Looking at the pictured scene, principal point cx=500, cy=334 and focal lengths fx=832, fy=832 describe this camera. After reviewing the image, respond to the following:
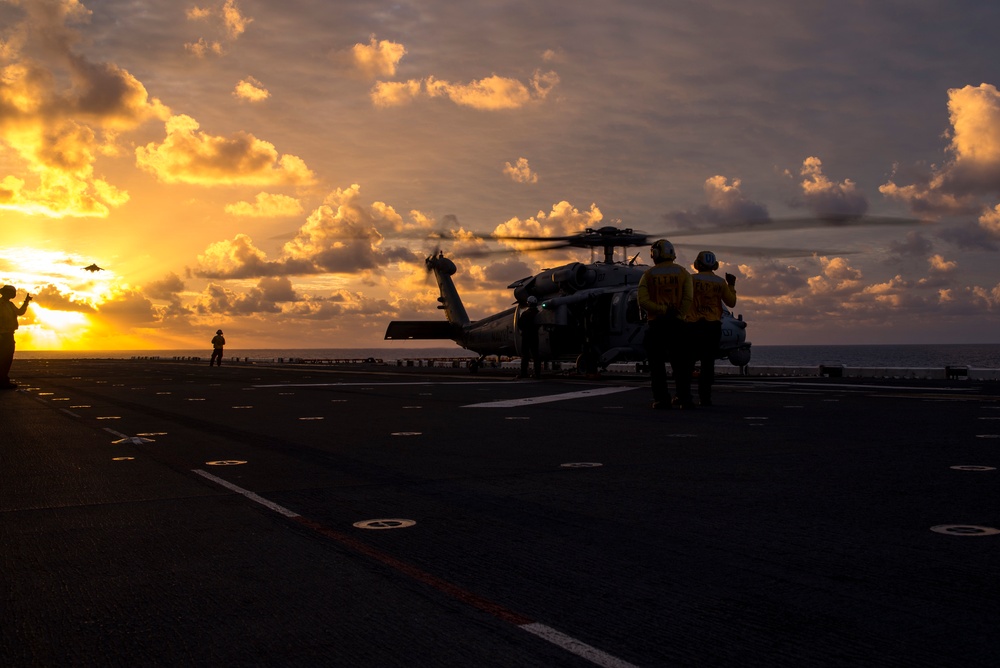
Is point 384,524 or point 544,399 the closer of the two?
point 384,524

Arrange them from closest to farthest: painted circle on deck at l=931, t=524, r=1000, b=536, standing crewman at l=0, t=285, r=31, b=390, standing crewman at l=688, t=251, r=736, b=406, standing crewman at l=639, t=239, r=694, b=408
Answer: painted circle on deck at l=931, t=524, r=1000, b=536
standing crewman at l=639, t=239, r=694, b=408
standing crewman at l=688, t=251, r=736, b=406
standing crewman at l=0, t=285, r=31, b=390

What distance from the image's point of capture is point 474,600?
3.30 meters

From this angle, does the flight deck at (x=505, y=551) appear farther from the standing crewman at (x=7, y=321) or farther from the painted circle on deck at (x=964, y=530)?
the standing crewman at (x=7, y=321)

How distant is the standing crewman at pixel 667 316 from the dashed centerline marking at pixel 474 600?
29.9 feet

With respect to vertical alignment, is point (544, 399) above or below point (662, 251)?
below

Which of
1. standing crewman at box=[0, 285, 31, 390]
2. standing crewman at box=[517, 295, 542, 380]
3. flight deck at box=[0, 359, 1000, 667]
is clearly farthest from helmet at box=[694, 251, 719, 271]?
standing crewman at box=[0, 285, 31, 390]

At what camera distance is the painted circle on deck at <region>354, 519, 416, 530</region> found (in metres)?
4.71

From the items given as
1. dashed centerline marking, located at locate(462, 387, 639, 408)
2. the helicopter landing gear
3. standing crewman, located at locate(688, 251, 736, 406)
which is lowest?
dashed centerline marking, located at locate(462, 387, 639, 408)

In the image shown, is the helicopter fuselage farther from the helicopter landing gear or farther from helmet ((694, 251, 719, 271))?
helmet ((694, 251, 719, 271))

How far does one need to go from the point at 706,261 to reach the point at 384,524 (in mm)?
10814

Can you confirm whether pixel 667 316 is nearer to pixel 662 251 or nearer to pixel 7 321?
pixel 662 251

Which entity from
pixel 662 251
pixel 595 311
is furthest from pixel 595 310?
pixel 662 251

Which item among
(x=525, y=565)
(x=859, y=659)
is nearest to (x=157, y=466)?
(x=525, y=565)

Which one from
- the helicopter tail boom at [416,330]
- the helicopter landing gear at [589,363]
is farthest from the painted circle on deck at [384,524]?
the helicopter tail boom at [416,330]
